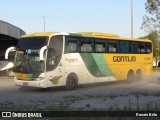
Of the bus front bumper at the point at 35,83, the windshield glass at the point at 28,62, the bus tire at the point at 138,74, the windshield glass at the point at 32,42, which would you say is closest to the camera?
the bus front bumper at the point at 35,83

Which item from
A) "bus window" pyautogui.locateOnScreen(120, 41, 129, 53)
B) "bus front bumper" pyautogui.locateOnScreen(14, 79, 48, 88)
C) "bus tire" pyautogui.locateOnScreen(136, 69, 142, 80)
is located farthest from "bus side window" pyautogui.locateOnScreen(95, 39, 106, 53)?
"bus front bumper" pyautogui.locateOnScreen(14, 79, 48, 88)

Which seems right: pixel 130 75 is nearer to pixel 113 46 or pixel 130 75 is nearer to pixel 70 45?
pixel 113 46

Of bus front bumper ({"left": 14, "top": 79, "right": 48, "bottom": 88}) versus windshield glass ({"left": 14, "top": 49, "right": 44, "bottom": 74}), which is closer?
bus front bumper ({"left": 14, "top": 79, "right": 48, "bottom": 88})

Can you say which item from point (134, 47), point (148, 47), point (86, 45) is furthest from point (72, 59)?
point (148, 47)

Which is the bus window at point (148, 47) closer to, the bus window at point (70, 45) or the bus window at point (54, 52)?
the bus window at point (70, 45)

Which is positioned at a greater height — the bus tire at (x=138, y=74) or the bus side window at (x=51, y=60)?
the bus side window at (x=51, y=60)

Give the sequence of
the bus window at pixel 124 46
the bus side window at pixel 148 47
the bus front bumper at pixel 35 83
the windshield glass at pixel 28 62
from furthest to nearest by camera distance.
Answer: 1. the bus side window at pixel 148 47
2. the bus window at pixel 124 46
3. the windshield glass at pixel 28 62
4. the bus front bumper at pixel 35 83

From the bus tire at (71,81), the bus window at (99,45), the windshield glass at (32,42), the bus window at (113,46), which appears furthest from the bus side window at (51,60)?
the bus window at (113,46)

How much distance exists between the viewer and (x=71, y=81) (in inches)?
834

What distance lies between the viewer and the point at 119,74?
24938 millimetres

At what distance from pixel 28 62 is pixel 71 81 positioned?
2695 millimetres

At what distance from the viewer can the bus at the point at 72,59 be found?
19.6 metres

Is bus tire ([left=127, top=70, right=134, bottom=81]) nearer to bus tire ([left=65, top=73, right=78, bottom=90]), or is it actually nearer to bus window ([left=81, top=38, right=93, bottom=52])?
bus window ([left=81, top=38, right=93, bottom=52])

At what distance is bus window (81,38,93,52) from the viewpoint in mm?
21969
